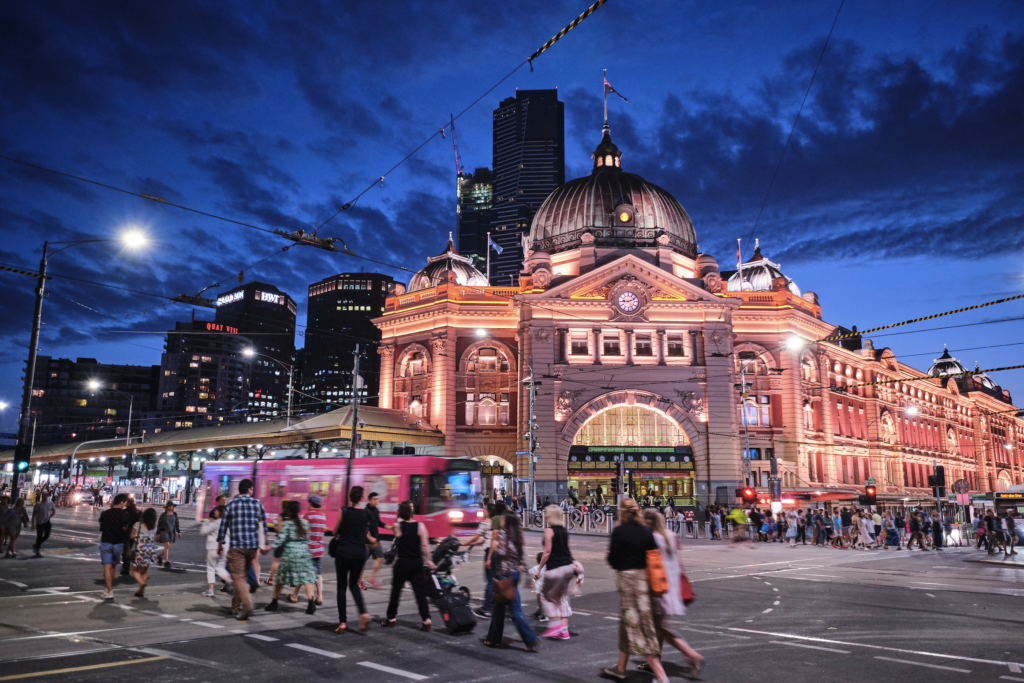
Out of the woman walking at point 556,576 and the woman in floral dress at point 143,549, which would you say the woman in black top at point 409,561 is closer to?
the woman walking at point 556,576

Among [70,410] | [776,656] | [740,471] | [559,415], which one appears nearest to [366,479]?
[776,656]

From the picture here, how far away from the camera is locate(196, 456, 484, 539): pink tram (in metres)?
27.2

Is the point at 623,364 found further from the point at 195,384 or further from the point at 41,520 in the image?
the point at 195,384

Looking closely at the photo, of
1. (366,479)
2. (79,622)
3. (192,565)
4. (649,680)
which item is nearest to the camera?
(649,680)

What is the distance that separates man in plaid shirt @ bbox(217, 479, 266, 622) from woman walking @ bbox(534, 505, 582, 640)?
16.1ft

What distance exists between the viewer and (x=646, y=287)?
5484 centimetres

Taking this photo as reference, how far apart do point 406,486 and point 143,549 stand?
12959mm

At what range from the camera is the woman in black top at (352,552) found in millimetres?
11414

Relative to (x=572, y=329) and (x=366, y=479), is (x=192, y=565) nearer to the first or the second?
(x=366, y=479)

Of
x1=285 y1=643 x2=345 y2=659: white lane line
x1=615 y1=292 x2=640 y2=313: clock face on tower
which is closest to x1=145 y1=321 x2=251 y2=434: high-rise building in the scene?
x1=615 y1=292 x2=640 y2=313: clock face on tower

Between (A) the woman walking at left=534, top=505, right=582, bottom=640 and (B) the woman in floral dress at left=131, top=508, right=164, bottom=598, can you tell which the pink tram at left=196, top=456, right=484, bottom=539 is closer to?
(B) the woman in floral dress at left=131, top=508, right=164, bottom=598

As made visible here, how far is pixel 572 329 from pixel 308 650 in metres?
45.3

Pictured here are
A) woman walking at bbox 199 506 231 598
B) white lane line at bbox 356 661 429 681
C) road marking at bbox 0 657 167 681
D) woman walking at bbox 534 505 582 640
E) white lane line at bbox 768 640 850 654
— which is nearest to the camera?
road marking at bbox 0 657 167 681

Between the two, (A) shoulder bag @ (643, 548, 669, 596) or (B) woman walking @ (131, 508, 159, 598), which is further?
(B) woman walking @ (131, 508, 159, 598)
